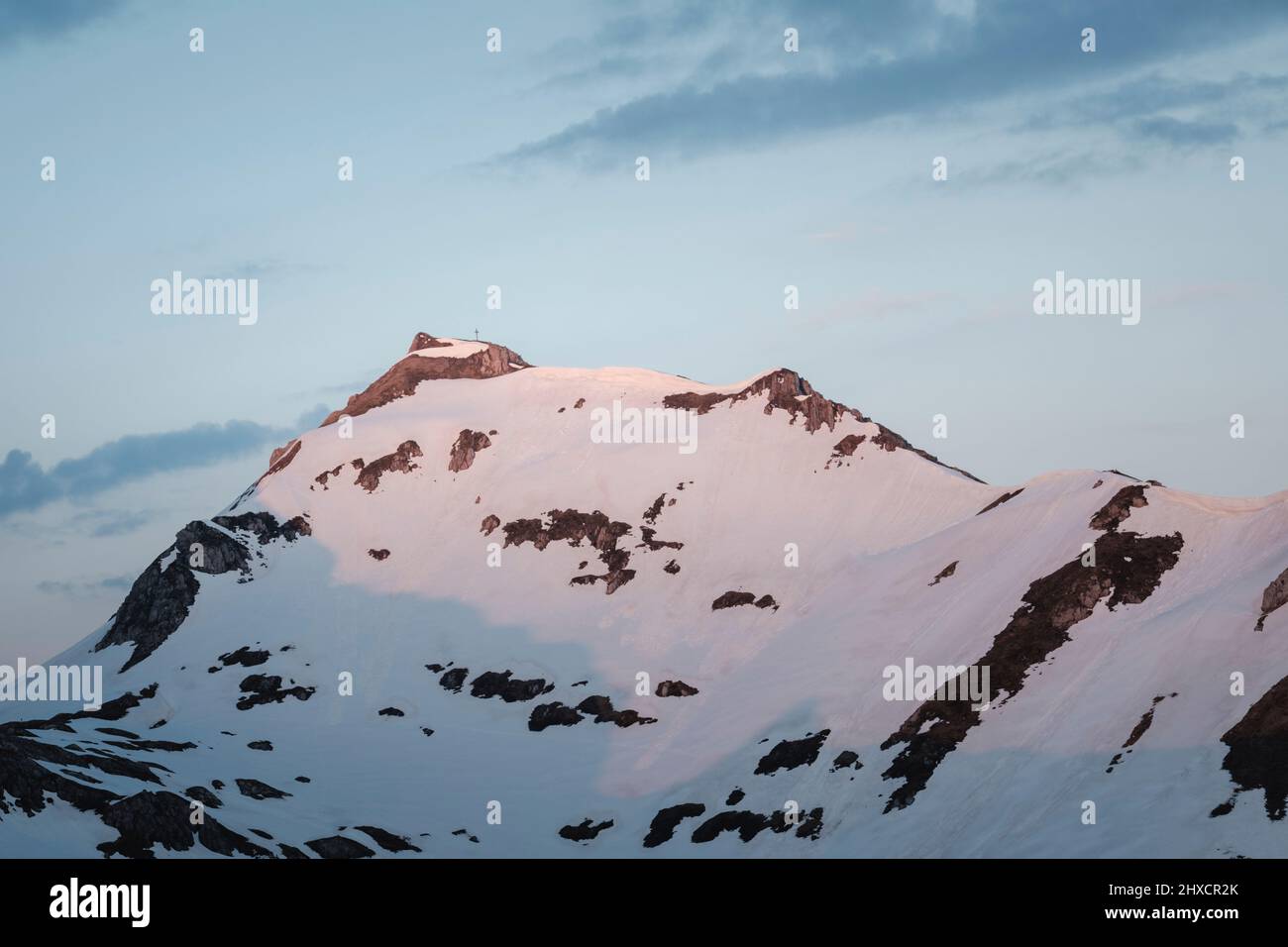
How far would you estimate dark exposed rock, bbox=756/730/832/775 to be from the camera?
145000mm

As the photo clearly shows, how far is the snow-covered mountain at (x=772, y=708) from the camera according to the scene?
119m

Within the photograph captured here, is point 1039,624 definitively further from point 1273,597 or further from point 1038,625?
point 1273,597

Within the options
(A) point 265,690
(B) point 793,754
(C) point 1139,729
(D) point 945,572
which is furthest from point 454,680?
(C) point 1139,729

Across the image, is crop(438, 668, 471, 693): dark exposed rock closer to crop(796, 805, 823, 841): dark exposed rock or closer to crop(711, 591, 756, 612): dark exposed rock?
crop(711, 591, 756, 612): dark exposed rock

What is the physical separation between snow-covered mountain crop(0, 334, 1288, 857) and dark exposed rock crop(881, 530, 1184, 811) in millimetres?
263

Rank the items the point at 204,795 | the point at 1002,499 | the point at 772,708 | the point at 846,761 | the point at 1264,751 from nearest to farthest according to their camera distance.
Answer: the point at 1264,751
the point at 204,795
the point at 846,761
the point at 772,708
the point at 1002,499

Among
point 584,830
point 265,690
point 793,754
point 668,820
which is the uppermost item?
point 265,690

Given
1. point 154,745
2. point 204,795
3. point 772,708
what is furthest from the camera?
point 154,745

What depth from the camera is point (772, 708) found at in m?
158

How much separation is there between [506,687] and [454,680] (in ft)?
22.6

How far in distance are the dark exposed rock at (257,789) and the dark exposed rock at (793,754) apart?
43.8 meters

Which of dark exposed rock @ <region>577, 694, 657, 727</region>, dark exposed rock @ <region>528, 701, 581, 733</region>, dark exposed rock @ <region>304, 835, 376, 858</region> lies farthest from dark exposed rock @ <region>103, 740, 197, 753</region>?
dark exposed rock @ <region>577, 694, 657, 727</region>
